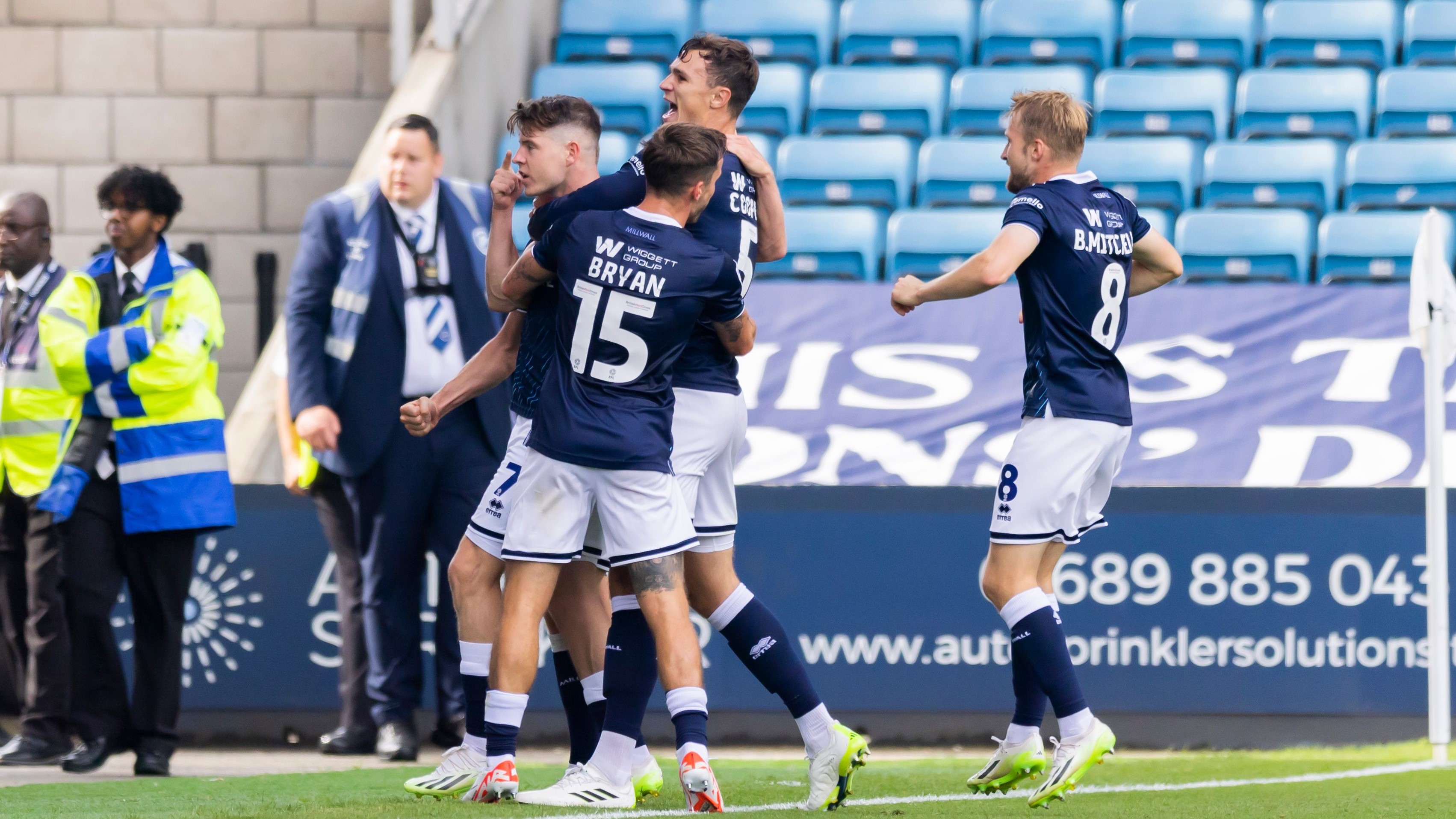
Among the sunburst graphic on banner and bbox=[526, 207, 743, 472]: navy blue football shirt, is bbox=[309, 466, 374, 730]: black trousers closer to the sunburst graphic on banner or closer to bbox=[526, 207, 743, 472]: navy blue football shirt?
the sunburst graphic on banner

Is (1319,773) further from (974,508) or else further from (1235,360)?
(1235,360)

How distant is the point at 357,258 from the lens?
6070 mm

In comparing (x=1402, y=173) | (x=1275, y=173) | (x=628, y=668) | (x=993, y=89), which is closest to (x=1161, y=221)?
(x=1275, y=173)

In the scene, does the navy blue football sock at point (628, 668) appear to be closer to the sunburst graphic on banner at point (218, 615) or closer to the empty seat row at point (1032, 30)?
the sunburst graphic on banner at point (218, 615)

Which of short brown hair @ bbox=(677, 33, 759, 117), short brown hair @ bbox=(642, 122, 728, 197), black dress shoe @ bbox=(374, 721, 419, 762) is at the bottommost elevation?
black dress shoe @ bbox=(374, 721, 419, 762)

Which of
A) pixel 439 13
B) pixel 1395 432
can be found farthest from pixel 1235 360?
pixel 439 13

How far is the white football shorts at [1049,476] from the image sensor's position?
446 centimetres

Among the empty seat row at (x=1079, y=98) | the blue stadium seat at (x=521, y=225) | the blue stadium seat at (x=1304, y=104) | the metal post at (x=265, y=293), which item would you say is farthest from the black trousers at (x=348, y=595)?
the blue stadium seat at (x=1304, y=104)

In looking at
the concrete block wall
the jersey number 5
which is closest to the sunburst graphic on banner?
the jersey number 5

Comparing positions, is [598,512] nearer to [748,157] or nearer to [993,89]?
[748,157]

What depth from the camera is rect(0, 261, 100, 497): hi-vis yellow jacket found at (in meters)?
5.44

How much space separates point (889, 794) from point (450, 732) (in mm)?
1976

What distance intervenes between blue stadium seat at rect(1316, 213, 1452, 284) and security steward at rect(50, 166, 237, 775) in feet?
18.5

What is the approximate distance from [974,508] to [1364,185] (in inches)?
167
